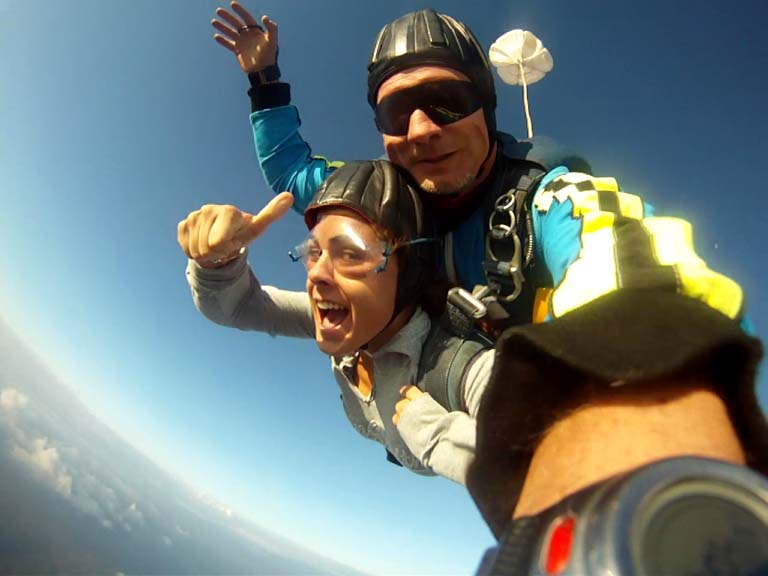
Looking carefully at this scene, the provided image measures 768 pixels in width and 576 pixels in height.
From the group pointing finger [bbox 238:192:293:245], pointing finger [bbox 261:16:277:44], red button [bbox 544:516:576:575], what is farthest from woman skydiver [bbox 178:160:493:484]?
pointing finger [bbox 261:16:277:44]

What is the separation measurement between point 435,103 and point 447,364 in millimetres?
725

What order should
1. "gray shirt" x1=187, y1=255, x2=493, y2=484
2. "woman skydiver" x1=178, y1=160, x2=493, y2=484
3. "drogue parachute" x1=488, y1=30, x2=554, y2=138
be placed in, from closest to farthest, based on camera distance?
"gray shirt" x1=187, y1=255, x2=493, y2=484 < "woman skydiver" x1=178, y1=160, x2=493, y2=484 < "drogue parachute" x1=488, y1=30, x2=554, y2=138

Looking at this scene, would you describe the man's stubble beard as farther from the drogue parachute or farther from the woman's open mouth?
the drogue parachute

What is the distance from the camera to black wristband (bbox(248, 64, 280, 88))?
1590 mm

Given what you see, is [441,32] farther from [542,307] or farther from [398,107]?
[542,307]

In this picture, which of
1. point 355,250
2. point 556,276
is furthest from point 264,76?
point 556,276

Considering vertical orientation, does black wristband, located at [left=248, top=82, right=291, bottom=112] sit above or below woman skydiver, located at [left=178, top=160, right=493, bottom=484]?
above

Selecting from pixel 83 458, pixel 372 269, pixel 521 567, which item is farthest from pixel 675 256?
pixel 83 458

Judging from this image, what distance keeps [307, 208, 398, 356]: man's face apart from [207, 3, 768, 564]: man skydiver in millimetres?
256

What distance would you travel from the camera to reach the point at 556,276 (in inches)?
28.3

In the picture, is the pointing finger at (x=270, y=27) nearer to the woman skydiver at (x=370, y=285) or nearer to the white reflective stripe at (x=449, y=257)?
the woman skydiver at (x=370, y=285)

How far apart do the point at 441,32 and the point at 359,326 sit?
93 centimetres

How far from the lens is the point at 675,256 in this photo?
44cm

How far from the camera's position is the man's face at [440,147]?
3.70ft
